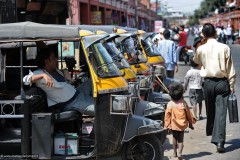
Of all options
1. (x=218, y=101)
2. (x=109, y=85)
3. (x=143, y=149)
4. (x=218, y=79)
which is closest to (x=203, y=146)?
(x=218, y=101)

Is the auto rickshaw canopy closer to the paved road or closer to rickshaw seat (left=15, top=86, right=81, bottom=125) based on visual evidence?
rickshaw seat (left=15, top=86, right=81, bottom=125)

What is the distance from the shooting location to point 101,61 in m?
6.77

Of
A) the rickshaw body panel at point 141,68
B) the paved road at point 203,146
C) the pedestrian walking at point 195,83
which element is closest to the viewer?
the paved road at point 203,146

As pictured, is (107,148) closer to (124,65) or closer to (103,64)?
(103,64)

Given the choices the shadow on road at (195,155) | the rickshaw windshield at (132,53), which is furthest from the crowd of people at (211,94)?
the rickshaw windshield at (132,53)

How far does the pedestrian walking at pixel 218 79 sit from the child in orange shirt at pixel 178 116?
59cm

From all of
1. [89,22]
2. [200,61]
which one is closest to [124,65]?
[200,61]

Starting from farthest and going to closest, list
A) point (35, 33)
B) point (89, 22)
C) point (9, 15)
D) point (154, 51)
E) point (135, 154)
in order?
point (89, 22) < point (9, 15) < point (154, 51) < point (135, 154) < point (35, 33)

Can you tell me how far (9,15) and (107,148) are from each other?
34.4 ft

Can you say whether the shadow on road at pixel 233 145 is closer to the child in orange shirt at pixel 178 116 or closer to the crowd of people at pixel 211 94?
the crowd of people at pixel 211 94

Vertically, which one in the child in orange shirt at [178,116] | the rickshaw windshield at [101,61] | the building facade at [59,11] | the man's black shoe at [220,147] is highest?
the building facade at [59,11]

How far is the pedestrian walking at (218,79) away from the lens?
7.95 metres

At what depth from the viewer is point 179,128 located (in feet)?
24.6

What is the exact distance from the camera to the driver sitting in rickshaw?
6793mm
